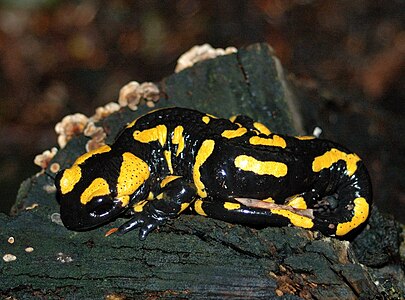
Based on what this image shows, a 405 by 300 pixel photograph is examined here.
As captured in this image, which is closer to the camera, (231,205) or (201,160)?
(231,205)

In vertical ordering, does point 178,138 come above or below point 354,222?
above

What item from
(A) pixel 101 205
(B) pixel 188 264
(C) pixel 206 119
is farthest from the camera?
(C) pixel 206 119

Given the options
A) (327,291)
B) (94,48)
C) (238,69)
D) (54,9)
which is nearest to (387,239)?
(327,291)

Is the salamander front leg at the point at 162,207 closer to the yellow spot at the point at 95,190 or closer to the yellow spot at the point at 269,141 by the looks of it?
the yellow spot at the point at 95,190

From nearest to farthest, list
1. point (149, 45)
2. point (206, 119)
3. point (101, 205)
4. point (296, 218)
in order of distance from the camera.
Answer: point (296, 218) < point (101, 205) < point (206, 119) < point (149, 45)

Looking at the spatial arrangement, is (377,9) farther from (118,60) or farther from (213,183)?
(213,183)

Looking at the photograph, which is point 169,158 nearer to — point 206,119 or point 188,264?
point 206,119

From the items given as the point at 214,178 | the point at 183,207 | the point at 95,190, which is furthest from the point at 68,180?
the point at 214,178
